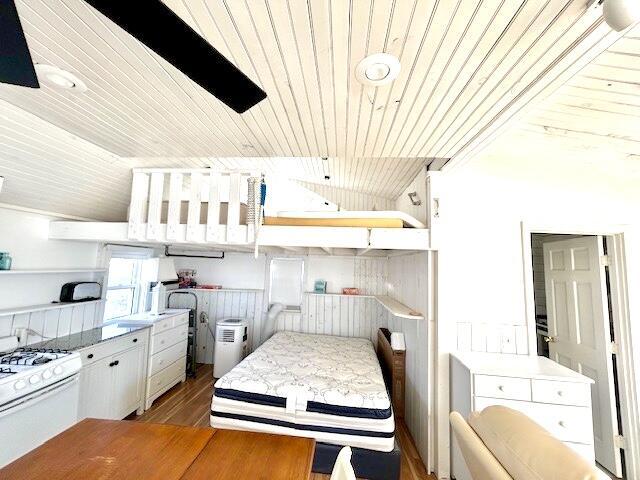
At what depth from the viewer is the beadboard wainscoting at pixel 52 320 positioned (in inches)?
88.4

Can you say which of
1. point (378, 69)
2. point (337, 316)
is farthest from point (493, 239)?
point (337, 316)

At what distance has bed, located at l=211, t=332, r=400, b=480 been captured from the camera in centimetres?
197

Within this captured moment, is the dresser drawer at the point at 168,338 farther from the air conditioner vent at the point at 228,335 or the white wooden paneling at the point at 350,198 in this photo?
the white wooden paneling at the point at 350,198

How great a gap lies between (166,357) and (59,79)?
3.10 meters

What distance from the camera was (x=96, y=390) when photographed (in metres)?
2.42

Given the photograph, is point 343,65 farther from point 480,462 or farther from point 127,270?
point 127,270

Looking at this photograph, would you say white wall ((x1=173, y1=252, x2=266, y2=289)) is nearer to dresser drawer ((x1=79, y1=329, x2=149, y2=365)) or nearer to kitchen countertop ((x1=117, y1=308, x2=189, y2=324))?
kitchen countertop ((x1=117, y1=308, x2=189, y2=324))

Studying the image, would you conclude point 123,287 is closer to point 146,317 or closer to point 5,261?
point 146,317

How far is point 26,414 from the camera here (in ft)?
5.77

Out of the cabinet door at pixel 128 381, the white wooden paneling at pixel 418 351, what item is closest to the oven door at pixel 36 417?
the cabinet door at pixel 128 381

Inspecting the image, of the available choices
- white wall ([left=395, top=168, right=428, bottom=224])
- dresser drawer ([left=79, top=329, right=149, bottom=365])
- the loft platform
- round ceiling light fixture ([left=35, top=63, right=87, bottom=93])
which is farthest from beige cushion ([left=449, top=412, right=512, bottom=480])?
dresser drawer ([left=79, top=329, right=149, bottom=365])

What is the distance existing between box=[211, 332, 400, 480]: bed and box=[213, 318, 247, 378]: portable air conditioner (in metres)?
1.36

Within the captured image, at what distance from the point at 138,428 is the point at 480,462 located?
142cm

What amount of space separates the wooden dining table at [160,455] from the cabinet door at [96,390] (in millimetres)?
1413
